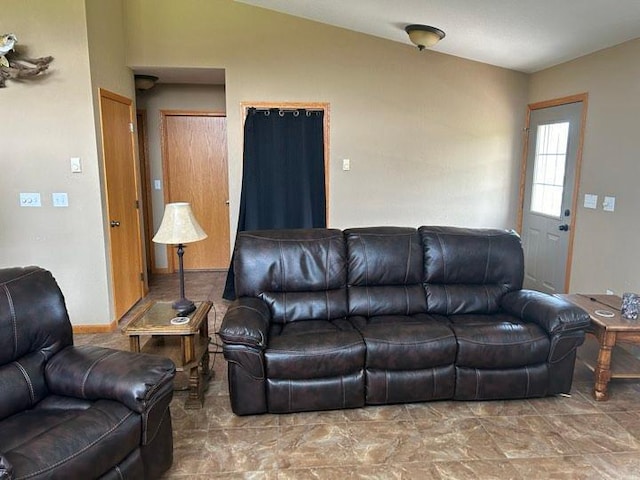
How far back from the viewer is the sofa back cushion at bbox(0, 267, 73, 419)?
1.95 m

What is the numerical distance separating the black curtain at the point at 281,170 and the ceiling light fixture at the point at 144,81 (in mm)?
1348

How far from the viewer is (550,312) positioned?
2.76m

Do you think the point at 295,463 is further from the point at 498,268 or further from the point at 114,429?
the point at 498,268

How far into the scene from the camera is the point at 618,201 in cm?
363

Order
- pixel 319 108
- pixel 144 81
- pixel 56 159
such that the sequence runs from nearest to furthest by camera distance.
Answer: pixel 56 159 → pixel 319 108 → pixel 144 81

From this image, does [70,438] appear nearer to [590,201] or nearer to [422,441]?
[422,441]

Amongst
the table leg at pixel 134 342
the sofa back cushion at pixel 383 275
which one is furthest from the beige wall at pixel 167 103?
the table leg at pixel 134 342

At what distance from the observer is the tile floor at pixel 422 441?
2195 mm

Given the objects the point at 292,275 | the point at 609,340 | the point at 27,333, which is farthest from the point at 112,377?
the point at 609,340

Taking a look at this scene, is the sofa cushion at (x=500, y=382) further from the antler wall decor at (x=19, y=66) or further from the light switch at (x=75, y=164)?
the antler wall decor at (x=19, y=66)

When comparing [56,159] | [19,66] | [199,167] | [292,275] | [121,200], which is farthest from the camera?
[199,167]

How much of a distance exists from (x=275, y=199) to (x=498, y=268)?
2.39 metres

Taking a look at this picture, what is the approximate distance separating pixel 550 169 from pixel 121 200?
4.25 metres

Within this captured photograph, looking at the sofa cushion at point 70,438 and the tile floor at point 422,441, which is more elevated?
the sofa cushion at point 70,438
